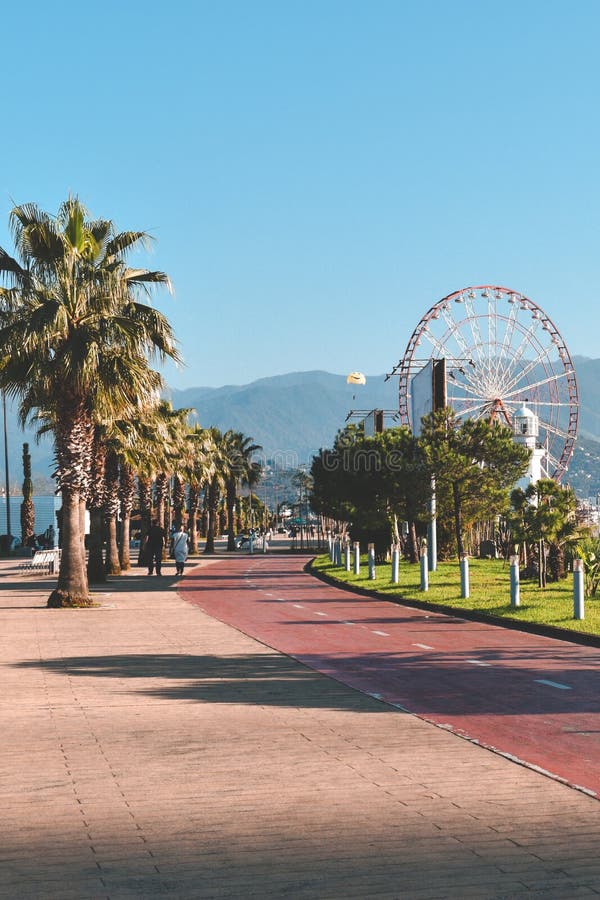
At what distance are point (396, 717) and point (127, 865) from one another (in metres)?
5.17

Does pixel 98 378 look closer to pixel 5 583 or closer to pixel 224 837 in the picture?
pixel 5 583

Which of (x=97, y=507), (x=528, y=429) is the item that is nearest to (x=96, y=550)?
(x=97, y=507)

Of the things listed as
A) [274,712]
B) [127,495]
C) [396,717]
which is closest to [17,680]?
[274,712]

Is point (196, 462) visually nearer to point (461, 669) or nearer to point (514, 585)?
point (514, 585)

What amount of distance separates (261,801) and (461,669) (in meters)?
7.47

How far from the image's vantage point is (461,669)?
1452cm

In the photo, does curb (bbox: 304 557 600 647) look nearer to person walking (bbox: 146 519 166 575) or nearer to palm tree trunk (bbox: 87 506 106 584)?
palm tree trunk (bbox: 87 506 106 584)

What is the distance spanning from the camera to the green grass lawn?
67.5 feet

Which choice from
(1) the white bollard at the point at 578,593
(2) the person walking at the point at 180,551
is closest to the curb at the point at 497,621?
(1) the white bollard at the point at 578,593

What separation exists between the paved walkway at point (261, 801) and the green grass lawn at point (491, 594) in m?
8.17

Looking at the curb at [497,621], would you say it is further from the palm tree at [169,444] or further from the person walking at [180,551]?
the palm tree at [169,444]

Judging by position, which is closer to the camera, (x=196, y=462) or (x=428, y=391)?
(x=428, y=391)

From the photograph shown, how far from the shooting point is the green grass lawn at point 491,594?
20.6 m

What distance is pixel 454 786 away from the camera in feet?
25.7
